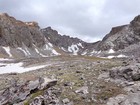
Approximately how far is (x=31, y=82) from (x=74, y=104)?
5921mm

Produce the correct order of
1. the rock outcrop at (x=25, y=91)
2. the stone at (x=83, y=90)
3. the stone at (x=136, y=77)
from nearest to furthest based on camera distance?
Result: the stone at (x=83, y=90), the stone at (x=136, y=77), the rock outcrop at (x=25, y=91)

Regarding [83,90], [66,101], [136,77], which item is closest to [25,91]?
[66,101]

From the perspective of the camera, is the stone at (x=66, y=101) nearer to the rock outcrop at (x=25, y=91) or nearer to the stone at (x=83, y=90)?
the stone at (x=83, y=90)

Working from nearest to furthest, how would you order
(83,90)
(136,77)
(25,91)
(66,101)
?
(66,101), (83,90), (136,77), (25,91)

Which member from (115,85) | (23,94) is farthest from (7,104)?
(115,85)

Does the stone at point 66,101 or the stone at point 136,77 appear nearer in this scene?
the stone at point 66,101

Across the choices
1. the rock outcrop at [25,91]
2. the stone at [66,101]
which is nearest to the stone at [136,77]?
the stone at [66,101]

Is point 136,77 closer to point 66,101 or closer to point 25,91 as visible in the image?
point 66,101

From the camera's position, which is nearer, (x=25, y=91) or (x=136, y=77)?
(x=136, y=77)

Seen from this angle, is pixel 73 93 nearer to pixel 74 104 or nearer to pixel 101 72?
pixel 74 104

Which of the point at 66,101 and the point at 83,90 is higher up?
the point at 83,90

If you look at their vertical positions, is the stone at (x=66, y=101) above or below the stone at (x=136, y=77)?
below

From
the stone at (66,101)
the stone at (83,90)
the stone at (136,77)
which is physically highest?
the stone at (136,77)

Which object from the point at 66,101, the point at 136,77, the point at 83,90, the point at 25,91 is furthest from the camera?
the point at 25,91
